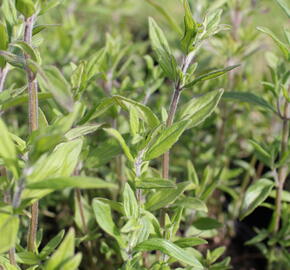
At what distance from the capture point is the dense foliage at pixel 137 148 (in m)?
0.91

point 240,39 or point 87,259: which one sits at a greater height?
point 240,39

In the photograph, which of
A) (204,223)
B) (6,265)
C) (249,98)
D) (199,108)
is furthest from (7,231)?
(249,98)

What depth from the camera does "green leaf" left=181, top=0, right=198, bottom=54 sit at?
1.04 meters

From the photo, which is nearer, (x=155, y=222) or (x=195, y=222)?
(x=155, y=222)

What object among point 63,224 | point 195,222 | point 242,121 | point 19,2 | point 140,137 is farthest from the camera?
point 242,121

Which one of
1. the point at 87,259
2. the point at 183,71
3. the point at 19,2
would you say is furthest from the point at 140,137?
the point at 87,259

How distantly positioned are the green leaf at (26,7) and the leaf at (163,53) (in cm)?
38

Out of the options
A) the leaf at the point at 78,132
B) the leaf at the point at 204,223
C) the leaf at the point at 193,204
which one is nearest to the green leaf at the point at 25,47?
the leaf at the point at 78,132

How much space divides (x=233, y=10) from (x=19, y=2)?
1.36m

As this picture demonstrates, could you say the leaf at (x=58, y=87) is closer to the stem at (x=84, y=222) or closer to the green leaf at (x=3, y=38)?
the green leaf at (x=3, y=38)

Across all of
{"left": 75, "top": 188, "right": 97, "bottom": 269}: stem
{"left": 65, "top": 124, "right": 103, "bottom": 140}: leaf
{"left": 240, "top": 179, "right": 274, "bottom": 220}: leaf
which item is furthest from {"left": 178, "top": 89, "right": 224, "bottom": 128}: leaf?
{"left": 75, "top": 188, "right": 97, "bottom": 269}: stem

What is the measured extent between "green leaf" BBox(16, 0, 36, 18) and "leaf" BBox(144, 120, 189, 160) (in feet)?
1.35

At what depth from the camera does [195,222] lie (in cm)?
153

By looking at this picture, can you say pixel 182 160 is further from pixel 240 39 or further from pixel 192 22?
pixel 192 22
